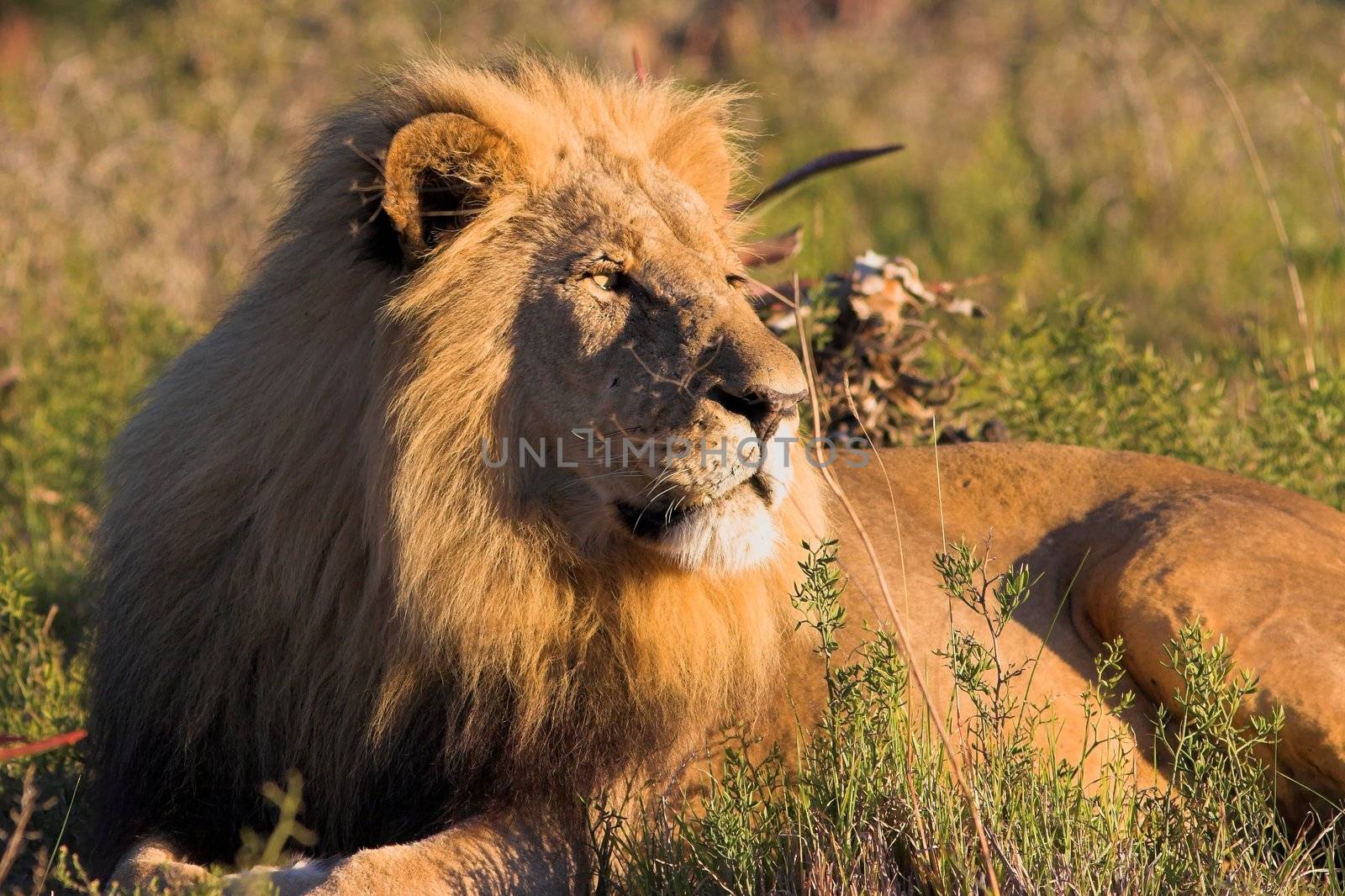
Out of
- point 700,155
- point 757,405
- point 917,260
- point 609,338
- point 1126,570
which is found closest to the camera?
point 757,405

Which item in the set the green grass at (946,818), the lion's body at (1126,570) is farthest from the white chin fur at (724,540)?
the lion's body at (1126,570)

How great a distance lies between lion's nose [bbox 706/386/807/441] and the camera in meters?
2.92

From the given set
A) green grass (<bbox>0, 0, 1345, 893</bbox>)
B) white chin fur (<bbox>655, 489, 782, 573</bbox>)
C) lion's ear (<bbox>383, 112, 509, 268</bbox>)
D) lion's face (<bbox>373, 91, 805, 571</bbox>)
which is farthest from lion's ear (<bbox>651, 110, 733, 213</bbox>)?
white chin fur (<bbox>655, 489, 782, 573</bbox>)

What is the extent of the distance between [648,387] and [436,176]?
0.61 meters

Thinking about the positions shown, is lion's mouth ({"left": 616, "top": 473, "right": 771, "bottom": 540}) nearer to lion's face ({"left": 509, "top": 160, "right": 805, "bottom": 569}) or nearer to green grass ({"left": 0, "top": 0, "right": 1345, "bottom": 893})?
lion's face ({"left": 509, "top": 160, "right": 805, "bottom": 569})

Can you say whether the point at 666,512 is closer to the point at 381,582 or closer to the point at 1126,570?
the point at 381,582

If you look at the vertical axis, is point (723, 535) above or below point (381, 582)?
above

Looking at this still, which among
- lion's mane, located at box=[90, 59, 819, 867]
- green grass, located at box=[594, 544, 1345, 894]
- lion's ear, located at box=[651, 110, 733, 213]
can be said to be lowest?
green grass, located at box=[594, 544, 1345, 894]

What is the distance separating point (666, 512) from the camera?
3.02 metres

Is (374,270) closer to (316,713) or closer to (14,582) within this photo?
(316,713)

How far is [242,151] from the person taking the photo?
922 cm

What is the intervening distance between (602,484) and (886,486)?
1233 mm

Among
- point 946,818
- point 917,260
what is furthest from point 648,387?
point 917,260

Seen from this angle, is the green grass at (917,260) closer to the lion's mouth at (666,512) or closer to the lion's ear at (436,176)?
the lion's mouth at (666,512)
